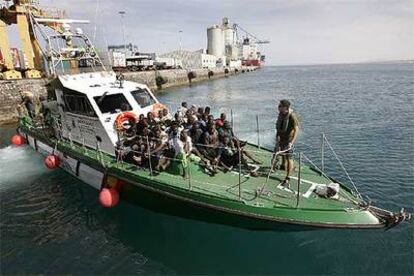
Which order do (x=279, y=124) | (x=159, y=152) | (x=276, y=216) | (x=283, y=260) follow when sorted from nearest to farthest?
(x=276, y=216) < (x=283, y=260) < (x=279, y=124) < (x=159, y=152)

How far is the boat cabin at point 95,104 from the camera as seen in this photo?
10.8m

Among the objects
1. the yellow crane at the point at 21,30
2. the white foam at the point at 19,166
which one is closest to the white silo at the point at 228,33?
the yellow crane at the point at 21,30

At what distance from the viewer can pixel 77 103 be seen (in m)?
11.6

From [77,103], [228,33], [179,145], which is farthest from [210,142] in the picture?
[228,33]

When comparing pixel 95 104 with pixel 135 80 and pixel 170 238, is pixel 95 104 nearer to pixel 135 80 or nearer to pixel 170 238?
pixel 170 238

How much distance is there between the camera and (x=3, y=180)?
13.5 meters

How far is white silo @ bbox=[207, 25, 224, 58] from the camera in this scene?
11544 centimetres

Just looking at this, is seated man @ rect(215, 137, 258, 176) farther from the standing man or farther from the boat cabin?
the boat cabin

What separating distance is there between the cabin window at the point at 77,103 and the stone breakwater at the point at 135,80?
1656 cm

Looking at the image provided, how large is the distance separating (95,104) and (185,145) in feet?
12.1

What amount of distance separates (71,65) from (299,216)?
13.5 meters

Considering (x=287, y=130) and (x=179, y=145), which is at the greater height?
(x=287, y=130)

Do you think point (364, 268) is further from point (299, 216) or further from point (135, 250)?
point (135, 250)

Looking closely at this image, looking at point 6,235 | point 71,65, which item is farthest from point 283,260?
point 71,65
